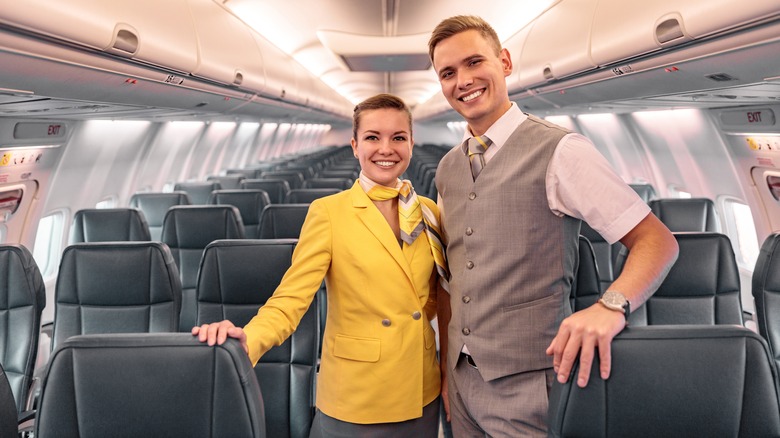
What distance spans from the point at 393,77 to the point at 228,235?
13822 mm

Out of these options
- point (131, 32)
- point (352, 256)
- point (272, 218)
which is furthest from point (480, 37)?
point (272, 218)

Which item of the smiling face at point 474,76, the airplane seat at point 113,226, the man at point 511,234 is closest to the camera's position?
the man at point 511,234

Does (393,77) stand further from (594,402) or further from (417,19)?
(594,402)

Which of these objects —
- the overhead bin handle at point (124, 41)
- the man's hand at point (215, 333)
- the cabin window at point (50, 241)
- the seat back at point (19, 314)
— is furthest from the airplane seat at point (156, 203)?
the man's hand at point (215, 333)

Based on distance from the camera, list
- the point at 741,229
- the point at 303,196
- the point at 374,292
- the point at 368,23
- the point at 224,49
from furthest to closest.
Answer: the point at 368,23, the point at 741,229, the point at 303,196, the point at 224,49, the point at 374,292

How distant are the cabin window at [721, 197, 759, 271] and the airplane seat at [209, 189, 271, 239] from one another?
4.74 metres

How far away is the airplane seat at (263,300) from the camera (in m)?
2.69

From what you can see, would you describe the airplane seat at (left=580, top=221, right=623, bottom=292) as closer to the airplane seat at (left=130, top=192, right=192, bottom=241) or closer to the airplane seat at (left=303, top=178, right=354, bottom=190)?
the airplane seat at (left=303, top=178, right=354, bottom=190)

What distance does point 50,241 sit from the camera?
261 inches

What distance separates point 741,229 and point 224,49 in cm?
552

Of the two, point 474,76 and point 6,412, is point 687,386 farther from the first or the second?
point 6,412

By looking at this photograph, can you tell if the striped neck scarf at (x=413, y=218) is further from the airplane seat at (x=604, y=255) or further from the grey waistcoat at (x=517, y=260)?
the airplane seat at (x=604, y=255)

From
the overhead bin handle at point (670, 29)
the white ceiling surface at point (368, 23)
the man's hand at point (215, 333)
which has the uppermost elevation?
the white ceiling surface at point (368, 23)

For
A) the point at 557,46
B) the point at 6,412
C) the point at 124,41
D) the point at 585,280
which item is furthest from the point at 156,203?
the point at 6,412
